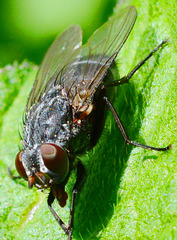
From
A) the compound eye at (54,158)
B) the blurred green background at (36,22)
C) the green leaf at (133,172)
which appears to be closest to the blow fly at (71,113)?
the compound eye at (54,158)

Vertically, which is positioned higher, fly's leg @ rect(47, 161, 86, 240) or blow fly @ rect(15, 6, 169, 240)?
blow fly @ rect(15, 6, 169, 240)

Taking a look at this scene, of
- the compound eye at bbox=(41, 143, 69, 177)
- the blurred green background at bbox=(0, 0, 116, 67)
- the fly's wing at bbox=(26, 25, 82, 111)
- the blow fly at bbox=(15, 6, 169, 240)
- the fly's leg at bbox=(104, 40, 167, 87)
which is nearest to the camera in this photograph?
the compound eye at bbox=(41, 143, 69, 177)

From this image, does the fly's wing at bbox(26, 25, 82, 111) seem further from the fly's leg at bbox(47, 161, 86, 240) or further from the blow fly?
the fly's leg at bbox(47, 161, 86, 240)

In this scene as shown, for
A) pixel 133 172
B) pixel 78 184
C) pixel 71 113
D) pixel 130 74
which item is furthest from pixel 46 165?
pixel 130 74

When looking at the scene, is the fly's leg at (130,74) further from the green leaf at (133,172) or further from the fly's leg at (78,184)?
the fly's leg at (78,184)

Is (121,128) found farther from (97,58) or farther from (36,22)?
(36,22)

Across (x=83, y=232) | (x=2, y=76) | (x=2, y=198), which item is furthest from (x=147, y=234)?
(x=2, y=76)

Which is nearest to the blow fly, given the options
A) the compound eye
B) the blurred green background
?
the compound eye
